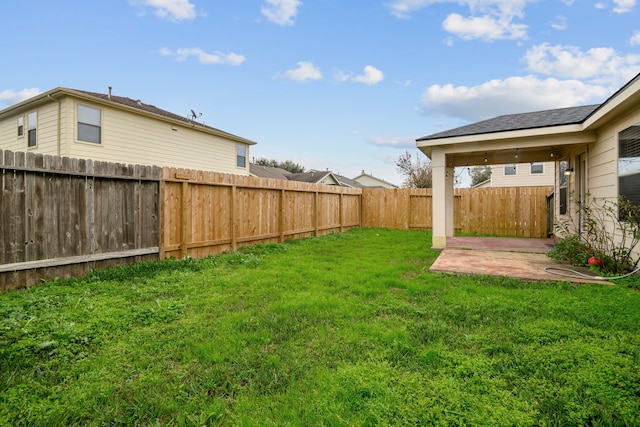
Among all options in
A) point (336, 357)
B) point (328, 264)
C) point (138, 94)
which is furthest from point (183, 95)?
point (336, 357)

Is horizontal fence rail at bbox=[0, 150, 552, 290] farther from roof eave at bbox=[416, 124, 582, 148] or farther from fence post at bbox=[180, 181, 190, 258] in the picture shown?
roof eave at bbox=[416, 124, 582, 148]

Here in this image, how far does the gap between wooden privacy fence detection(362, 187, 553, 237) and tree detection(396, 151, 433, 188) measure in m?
13.4

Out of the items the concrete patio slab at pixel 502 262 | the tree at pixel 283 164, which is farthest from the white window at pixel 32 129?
the tree at pixel 283 164

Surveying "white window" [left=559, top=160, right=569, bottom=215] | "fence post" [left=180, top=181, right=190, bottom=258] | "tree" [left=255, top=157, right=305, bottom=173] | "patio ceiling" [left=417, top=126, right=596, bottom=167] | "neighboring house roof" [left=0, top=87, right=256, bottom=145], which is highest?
"tree" [left=255, top=157, right=305, bottom=173]

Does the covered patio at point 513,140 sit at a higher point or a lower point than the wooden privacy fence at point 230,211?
higher

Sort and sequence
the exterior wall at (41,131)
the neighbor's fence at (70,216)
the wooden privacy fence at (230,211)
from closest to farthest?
the neighbor's fence at (70,216), the wooden privacy fence at (230,211), the exterior wall at (41,131)

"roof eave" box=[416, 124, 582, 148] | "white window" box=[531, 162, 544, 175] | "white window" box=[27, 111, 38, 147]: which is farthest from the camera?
"white window" box=[531, 162, 544, 175]

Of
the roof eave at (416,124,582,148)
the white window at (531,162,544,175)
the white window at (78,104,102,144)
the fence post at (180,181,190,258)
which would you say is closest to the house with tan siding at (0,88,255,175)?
the white window at (78,104,102,144)

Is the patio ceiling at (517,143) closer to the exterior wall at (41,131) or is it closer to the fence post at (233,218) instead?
the fence post at (233,218)

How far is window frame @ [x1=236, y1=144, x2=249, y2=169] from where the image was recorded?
53.6 ft

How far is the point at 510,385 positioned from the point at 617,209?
519 cm

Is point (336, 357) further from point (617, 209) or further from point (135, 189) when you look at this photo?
point (617, 209)

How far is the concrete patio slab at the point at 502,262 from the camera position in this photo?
4910mm

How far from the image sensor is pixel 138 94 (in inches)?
546
